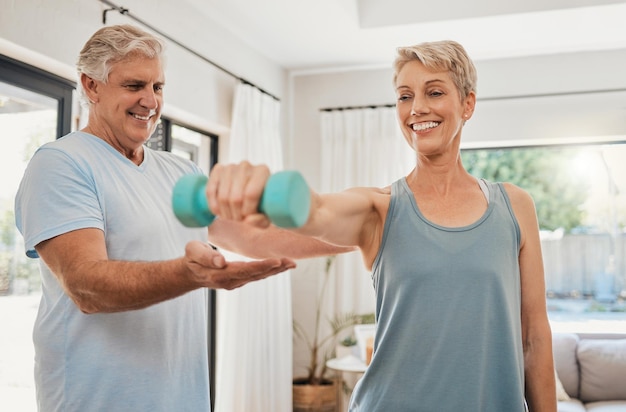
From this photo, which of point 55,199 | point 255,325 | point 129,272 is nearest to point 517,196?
point 129,272

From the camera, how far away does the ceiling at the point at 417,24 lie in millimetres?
3971

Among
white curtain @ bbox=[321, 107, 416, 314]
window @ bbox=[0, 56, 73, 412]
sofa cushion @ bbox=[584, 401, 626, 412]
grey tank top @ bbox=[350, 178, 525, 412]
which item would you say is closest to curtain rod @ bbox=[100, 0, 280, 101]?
window @ bbox=[0, 56, 73, 412]

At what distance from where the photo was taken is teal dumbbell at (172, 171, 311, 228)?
29.7 inches

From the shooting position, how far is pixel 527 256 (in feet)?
4.79

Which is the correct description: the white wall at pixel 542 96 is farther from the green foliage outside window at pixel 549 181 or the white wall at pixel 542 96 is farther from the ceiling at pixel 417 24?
the green foliage outside window at pixel 549 181

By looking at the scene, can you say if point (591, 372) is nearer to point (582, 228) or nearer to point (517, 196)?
point (582, 228)

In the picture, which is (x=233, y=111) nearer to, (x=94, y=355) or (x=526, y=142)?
(x=526, y=142)

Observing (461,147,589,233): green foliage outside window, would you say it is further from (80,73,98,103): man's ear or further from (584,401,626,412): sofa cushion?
(80,73,98,103): man's ear

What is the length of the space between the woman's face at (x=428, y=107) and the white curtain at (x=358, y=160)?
353 cm

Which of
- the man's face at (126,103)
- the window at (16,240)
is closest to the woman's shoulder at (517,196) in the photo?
the man's face at (126,103)

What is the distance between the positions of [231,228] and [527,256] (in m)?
0.71

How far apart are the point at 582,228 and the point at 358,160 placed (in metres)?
1.83

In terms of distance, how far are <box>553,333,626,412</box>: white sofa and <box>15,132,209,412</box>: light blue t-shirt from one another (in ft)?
11.0

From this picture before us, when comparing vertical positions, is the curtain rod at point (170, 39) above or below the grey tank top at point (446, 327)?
above
